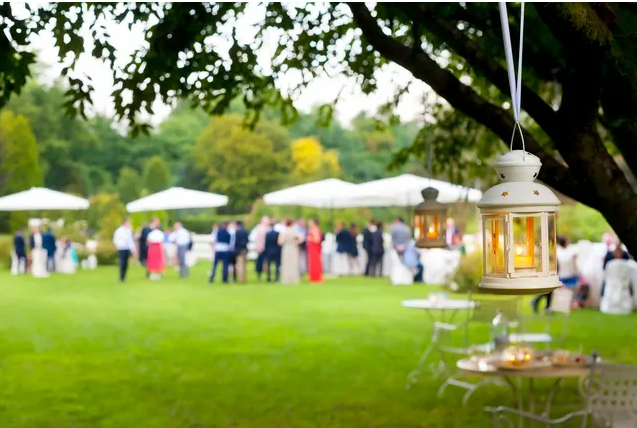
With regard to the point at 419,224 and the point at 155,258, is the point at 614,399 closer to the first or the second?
the point at 419,224

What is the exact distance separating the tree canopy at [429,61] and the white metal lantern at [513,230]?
1.81m

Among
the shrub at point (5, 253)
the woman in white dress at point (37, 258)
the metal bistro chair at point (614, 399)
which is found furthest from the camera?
the shrub at point (5, 253)

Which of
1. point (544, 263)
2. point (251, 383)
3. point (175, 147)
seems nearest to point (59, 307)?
point (251, 383)

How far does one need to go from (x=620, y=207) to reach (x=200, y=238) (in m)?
33.4

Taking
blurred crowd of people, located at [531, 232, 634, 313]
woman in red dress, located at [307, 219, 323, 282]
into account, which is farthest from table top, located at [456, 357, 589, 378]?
woman in red dress, located at [307, 219, 323, 282]

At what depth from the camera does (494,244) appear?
378 centimetres

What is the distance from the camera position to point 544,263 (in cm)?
374

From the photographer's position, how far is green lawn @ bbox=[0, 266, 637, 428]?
9.70m

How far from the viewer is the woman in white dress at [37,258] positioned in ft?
92.5

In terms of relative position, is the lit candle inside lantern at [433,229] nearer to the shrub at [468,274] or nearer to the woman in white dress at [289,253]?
the shrub at [468,274]

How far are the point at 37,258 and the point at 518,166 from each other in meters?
25.9

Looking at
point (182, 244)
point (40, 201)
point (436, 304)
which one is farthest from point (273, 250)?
point (436, 304)

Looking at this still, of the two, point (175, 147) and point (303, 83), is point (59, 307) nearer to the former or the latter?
point (303, 83)

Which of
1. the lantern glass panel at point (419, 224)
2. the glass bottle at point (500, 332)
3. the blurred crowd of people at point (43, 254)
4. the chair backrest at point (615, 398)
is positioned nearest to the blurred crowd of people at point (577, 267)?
the glass bottle at point (500, 332)
